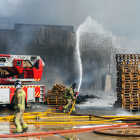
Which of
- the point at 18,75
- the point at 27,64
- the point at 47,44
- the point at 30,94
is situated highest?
the point at 47,44

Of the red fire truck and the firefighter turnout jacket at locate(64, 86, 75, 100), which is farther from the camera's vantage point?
the red fire truck

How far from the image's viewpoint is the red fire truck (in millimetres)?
14391

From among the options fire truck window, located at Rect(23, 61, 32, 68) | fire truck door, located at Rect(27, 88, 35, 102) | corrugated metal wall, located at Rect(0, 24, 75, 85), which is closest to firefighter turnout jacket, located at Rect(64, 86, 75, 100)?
fire truck door, located at Rect(27, 88, 35, 102)

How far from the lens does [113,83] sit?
90.9ft

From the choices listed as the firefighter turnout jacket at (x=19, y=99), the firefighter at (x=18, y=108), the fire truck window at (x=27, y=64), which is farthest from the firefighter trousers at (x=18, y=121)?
the fire truck window at (x=27, y=64)

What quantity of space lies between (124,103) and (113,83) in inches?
538

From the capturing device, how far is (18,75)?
616 inches

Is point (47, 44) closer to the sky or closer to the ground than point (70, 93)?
closer to the sky

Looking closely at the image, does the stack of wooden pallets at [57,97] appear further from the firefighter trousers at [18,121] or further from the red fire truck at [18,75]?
the firefighter trousers at [18,121]

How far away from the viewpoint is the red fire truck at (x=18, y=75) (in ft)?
47.2

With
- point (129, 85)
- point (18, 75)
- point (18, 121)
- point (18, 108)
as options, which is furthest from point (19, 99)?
point (129, 85)

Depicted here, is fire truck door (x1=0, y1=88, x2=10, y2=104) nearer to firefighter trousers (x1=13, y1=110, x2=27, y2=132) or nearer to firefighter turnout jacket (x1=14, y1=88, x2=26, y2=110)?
firefighter trousers (x1=13, y1=110, x2=27, y2=132)

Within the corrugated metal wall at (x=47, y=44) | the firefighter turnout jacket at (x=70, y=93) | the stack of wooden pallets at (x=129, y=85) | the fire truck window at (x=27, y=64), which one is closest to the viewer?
the firefighter turnout jacket at (x=70, y=93)

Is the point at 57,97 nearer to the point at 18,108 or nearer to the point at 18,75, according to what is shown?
the point at 18,75
